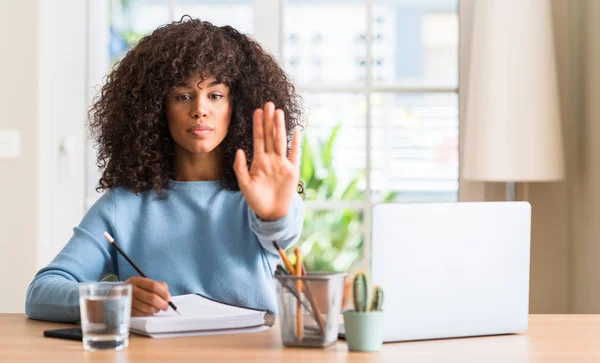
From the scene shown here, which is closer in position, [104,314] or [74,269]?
[104,314]

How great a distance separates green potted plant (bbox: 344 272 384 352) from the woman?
309 mm

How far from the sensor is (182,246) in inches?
72.2

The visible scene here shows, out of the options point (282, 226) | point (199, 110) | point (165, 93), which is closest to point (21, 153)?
point (165, 93)

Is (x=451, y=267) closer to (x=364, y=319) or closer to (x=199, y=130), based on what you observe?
(x=364, y=319)

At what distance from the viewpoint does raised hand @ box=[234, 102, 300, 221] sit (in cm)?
150

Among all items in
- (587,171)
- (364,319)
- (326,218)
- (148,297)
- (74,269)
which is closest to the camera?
(364,319)

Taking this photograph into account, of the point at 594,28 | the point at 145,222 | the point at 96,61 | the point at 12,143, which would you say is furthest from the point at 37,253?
the point at 594,28

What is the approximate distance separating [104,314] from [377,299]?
0.41 m

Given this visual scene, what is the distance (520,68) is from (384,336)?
190 centimetres

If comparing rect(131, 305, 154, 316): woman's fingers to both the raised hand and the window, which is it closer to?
the raised hand

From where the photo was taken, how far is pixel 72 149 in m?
3.55

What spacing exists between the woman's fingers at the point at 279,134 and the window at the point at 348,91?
79.2 inches

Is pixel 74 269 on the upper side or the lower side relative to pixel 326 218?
upper

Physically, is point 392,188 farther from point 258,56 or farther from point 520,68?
point 258,56
